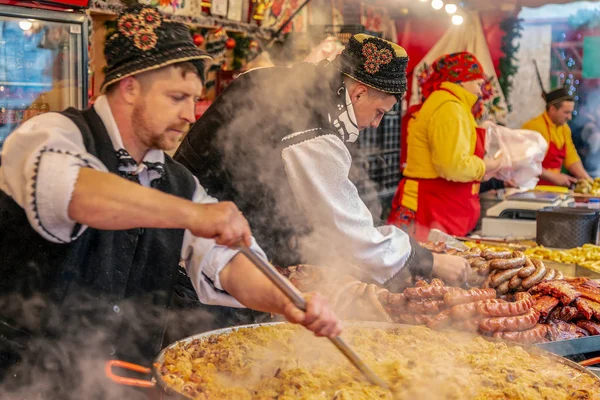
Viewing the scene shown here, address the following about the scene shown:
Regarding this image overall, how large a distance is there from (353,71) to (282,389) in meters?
1.54

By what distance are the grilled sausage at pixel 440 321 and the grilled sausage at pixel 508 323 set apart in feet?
0.41

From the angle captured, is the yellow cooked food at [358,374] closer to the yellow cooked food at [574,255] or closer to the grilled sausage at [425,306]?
the grilled sausage at [425,306]

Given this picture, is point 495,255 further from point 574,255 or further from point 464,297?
point 574,255

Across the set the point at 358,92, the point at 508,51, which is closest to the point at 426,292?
the point at 358,92

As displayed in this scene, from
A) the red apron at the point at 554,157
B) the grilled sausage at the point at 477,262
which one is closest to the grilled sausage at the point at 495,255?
the grilled sausage at the point at 477,262

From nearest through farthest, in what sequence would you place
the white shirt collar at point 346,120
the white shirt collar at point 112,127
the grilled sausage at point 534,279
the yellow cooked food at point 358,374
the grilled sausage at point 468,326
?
the yellow cooked food at point 358,374
the white shirt collar at point 112,127
the grilled sausage at point 468,326
the white shirt collar at point 346,120
the grilled sausage at point 534,279

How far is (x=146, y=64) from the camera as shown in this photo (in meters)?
1.93

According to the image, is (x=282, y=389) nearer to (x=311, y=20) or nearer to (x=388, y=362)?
(x=388, y=362)

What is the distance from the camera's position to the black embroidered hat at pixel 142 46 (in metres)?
1.94

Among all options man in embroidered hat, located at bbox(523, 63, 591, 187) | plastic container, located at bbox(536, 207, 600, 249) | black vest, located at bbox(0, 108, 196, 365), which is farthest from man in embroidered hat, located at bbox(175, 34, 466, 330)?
man in embroidered hat, located at bbox(523, 63, 591, 187)

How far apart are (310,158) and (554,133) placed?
6696 mm

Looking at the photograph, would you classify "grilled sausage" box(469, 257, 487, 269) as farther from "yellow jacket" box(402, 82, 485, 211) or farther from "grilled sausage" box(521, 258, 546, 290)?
"yellow jacket" box(402, 82, 485, 211)

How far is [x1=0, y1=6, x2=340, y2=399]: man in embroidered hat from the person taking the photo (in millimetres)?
1696

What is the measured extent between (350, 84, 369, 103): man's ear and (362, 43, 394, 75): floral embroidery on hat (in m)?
0.08
